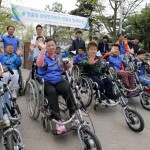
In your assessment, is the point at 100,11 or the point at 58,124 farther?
the point at 100,11

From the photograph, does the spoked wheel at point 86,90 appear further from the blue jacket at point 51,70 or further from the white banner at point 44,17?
the white banner at point 44,17

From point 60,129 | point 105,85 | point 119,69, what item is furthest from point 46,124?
point 119,69

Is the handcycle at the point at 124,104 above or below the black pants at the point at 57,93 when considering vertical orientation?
below

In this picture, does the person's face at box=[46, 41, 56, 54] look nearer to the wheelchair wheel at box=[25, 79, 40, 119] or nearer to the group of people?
the group of people

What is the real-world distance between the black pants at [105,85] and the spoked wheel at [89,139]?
1.66 m

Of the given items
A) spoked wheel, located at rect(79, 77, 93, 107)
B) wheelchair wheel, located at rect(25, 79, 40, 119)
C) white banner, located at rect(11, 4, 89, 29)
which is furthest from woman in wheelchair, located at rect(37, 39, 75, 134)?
white banner, located at rect(11, 4, 89, 29)

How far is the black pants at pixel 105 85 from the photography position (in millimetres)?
4424

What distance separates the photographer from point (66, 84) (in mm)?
3600

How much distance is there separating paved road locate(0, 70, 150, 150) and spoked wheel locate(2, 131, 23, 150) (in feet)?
1.84

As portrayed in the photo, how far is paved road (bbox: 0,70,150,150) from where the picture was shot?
324 centimetres

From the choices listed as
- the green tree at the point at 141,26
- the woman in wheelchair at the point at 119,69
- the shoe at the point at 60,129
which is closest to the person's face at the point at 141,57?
the woman in wheelchair at the point at 119,69

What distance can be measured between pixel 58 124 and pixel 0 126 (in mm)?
748

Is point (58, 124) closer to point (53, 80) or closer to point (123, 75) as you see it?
point (53, 80)

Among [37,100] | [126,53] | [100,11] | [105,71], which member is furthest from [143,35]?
[37,100]
